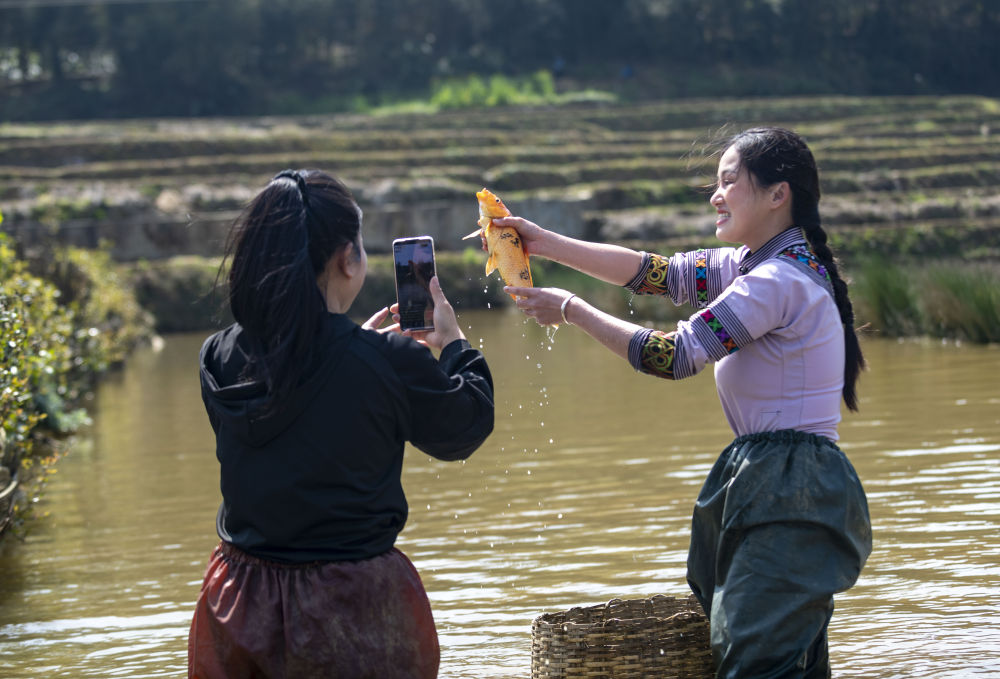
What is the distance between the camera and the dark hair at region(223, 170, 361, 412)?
277 cm

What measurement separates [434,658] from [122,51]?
2401 inches

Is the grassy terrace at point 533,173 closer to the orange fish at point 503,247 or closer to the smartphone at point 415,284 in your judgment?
the orange fish at point 503,247

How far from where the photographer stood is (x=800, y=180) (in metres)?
3.51

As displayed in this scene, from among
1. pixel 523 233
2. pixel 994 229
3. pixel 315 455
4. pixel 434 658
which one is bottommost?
pixel 994 229

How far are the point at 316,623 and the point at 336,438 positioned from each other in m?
0.39

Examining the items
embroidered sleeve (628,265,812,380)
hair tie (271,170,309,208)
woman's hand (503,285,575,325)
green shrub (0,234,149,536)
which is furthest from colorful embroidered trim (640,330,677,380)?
green shrub (0,234,149,536)

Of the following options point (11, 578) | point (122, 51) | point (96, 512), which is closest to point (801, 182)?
point (11, 578)

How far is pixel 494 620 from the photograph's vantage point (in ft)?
18.7

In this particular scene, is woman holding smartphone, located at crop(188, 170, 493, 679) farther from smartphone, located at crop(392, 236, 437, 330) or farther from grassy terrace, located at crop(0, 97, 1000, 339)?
grassy terrace, located at crop(0, 97, 1000, 339)

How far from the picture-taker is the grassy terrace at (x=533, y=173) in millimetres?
28484

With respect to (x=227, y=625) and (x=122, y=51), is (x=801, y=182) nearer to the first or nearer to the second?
(x=227, y=625)

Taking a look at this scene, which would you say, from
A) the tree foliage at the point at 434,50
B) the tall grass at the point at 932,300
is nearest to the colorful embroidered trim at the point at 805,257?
the tall grass at the point at 932,300

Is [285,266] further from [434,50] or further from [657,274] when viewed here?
[434,50]

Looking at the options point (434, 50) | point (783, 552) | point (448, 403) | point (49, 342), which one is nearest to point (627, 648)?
point (783, 552)
